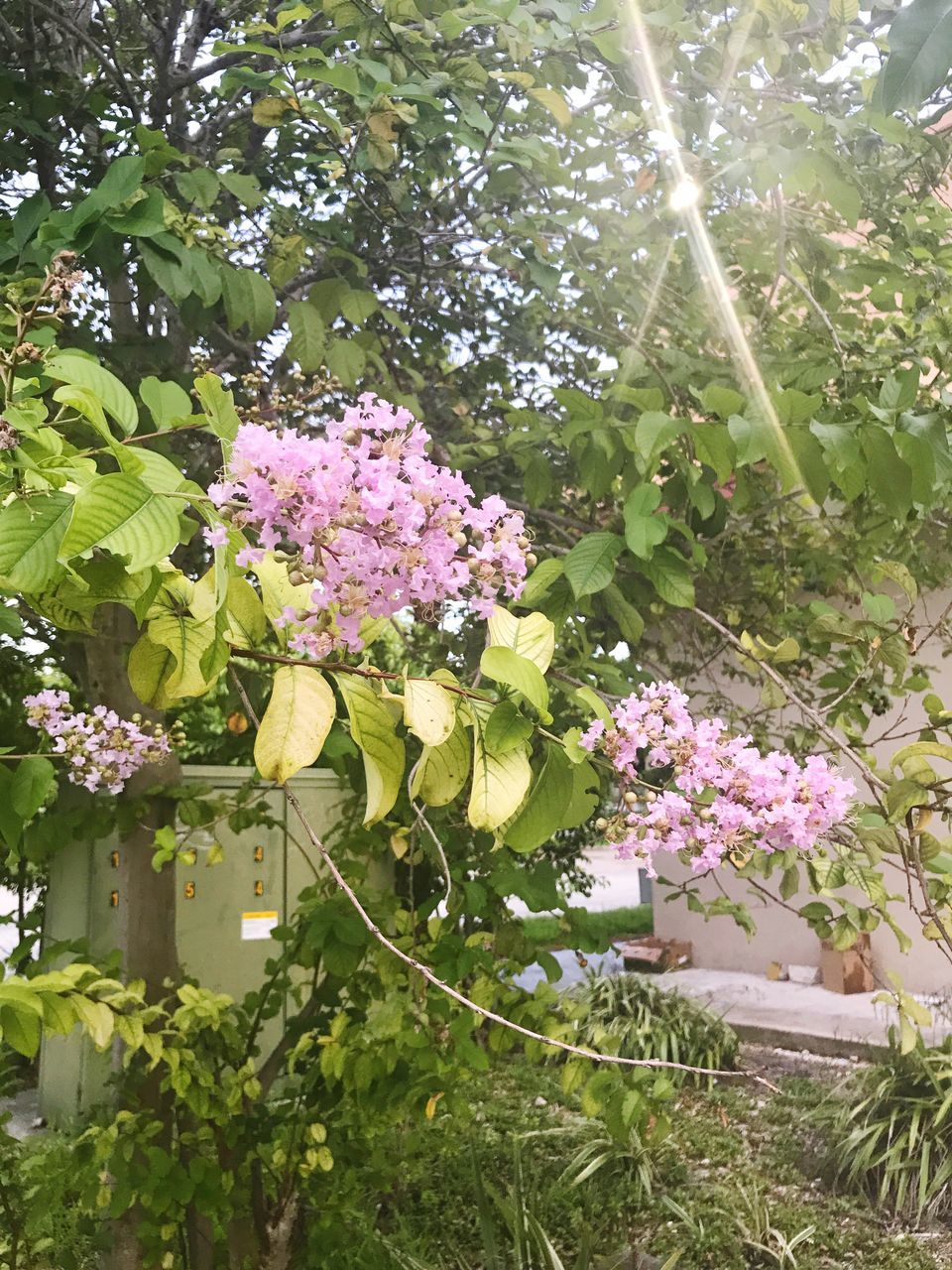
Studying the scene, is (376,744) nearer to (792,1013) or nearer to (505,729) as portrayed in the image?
(505,729)

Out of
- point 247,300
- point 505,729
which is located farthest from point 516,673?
point 247,300

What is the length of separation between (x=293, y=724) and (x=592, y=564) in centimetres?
74

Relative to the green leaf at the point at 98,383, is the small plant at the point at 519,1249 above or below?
below

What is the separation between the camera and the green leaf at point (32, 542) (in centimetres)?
54

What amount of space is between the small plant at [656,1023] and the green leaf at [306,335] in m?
3.07

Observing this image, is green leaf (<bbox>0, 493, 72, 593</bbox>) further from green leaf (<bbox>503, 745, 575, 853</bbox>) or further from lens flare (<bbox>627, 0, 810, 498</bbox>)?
lens flare (<bbox>627, 0, 810, 498</bbox>)

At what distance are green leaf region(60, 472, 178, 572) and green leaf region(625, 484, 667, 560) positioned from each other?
0.85 metres

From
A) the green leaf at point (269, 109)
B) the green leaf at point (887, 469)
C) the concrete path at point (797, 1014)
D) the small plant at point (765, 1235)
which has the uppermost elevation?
the green leaf at point (269, 109)

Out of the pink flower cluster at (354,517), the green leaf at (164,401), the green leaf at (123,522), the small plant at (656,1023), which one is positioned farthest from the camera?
the small plant at (656,1023)

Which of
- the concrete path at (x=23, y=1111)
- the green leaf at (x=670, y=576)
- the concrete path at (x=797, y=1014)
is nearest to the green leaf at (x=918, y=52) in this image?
the green leaf at (x=670, y=576)

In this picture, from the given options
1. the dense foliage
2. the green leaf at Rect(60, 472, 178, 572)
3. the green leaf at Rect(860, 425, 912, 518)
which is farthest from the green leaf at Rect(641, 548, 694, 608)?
the green leaf at Rect(60, 472, 178, 572)

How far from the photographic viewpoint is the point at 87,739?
4.17ft

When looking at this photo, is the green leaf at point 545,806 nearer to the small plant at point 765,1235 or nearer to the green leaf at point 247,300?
the green leaf at point 247,300

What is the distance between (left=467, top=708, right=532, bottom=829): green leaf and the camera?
0.67m
